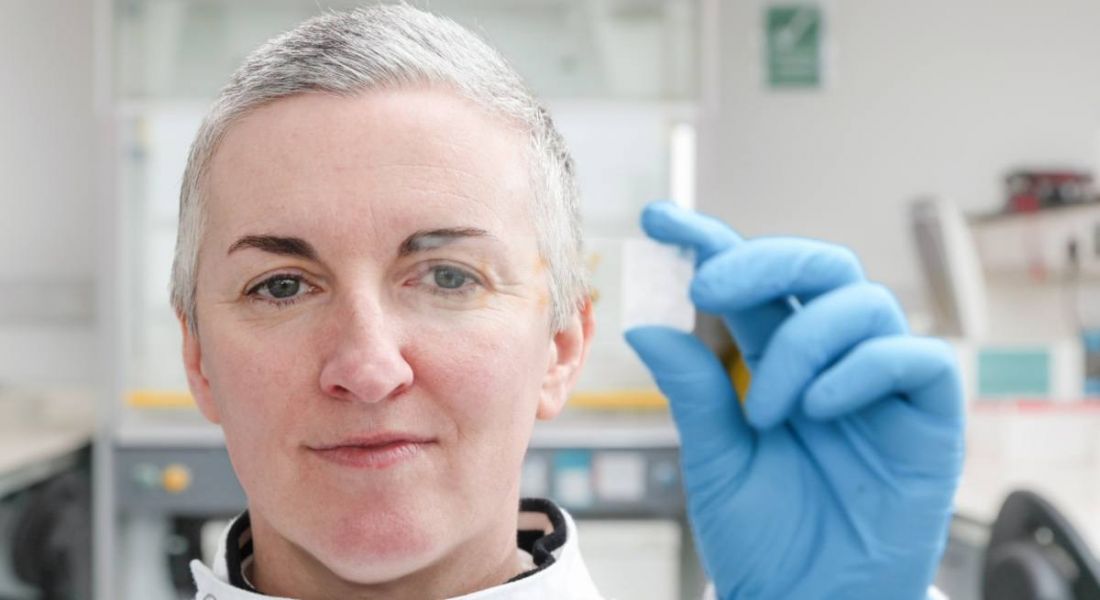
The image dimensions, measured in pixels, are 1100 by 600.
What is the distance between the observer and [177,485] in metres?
3.34

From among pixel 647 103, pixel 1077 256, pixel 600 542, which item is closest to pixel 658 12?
pixel 647 103

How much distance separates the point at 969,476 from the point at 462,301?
263 cm

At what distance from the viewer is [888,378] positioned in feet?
3.27

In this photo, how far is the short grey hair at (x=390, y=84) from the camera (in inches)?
37.4

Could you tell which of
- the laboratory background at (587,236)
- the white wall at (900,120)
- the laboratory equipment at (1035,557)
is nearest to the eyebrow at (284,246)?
the laboratory equipment at (1035,557)

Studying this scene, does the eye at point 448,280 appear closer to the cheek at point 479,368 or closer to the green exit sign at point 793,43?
the cheek at point 479,368

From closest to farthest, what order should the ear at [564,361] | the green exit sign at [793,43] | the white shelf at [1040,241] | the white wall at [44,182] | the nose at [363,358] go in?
the nose at [363,358] < the ear at [564,361] < the white shelf at [1040,241] < the white wall at [44,182] < the green exit sign at [793,43]

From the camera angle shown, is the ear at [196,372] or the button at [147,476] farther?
the button at [147,476]

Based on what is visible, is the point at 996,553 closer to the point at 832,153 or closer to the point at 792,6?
the point at 832,153

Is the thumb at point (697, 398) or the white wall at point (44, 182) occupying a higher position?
the white wall at point (44, 182)

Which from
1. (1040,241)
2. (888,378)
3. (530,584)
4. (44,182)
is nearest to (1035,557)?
(1040,241)

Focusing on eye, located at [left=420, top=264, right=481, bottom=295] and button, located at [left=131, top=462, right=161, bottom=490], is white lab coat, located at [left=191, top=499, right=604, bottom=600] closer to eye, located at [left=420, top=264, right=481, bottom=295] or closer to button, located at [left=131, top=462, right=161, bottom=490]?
eye, located at [left=420, top=264, right=481, bottom=295]

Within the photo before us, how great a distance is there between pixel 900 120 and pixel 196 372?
3652 millimetres

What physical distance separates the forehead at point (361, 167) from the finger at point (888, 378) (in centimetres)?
34
